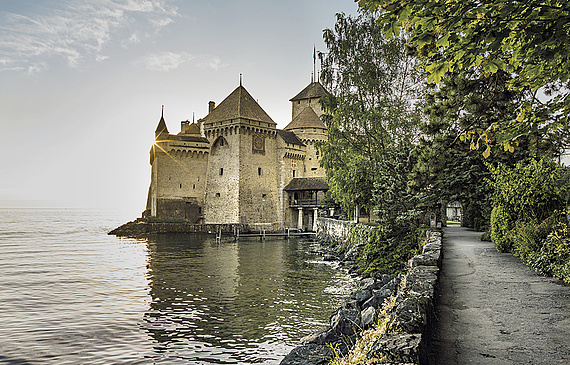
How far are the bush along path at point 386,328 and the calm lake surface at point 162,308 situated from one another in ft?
3.40

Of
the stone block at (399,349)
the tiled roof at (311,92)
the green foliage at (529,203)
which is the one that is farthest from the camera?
the tiled roof at (311,92)

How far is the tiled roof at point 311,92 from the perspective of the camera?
181 feet

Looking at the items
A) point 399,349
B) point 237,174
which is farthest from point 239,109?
point 399,349

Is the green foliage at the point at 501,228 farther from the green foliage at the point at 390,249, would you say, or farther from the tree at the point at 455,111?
the green foliage at the point at 390,249

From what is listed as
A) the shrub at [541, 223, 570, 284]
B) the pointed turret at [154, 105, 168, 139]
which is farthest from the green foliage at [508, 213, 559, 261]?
the pointed turret at [154, 105, 168, 139]

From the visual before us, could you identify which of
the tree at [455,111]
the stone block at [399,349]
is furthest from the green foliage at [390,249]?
the stone block at [399,349]

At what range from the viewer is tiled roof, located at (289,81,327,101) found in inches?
2173

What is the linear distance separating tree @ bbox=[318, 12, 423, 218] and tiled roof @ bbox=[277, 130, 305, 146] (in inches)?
1028

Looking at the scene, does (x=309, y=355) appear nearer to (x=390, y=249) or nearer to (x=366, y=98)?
(x=390, y=249)

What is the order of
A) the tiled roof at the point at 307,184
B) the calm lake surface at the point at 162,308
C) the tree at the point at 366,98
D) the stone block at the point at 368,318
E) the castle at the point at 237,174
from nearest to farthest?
the stone block at the point at 368,318 < the calm lake surface at the point at 162,308 < the tree at the point at 366,98 < the tiled roof at the point at 307,184 < the castle at the point at 237,174

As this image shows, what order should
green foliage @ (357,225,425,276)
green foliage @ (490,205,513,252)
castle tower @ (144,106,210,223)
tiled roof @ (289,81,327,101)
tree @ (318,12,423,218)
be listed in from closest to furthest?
green foliage @ (490,205,513,252) < green foliage @ (357,225,425,276) < tree @ (318,12,423,218) < castle tower @ (144,106,210,223) < tiled roof @ (289,81,327,101)

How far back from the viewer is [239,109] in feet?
146

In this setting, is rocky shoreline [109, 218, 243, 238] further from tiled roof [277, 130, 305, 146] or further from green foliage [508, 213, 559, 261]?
green foliage [508, 213, 559, 261]

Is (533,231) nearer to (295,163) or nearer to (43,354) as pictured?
(43,354)
